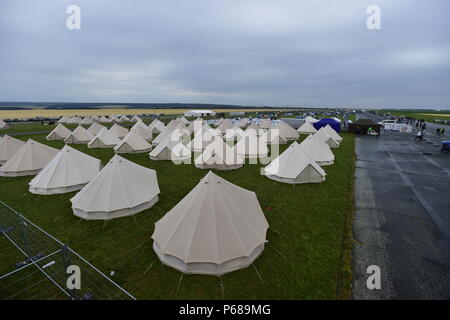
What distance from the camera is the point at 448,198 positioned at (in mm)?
14109

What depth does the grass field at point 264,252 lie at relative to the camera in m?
7.06

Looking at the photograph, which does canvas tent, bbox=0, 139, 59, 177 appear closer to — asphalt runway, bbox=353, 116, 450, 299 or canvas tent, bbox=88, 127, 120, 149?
canvas tent, bbox=88, 127, 120, 149

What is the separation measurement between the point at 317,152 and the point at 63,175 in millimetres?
22289

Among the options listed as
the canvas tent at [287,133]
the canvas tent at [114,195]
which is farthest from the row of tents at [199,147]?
the canvas tent at [114,195]

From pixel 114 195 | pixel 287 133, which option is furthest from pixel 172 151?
pixel 287 133

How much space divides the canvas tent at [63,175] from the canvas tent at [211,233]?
10190mm

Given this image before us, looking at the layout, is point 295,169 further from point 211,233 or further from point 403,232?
point 211,233

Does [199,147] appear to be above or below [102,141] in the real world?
below

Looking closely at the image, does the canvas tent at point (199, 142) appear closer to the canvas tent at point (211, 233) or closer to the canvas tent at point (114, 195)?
the canvas tent at point (114, 195)

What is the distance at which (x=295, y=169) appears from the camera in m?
16.9

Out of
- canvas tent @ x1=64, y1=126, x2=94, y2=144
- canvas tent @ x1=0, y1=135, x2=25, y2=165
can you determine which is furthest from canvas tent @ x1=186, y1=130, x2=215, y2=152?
→ canvas tent @ x1=64, y1=126, x2=94, y2=144

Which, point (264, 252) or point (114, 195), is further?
point (114, 195)

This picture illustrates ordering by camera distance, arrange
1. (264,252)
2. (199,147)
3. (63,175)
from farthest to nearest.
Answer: (199,147) → (63,175) → (264,252)

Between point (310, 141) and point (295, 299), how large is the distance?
1842 cm
